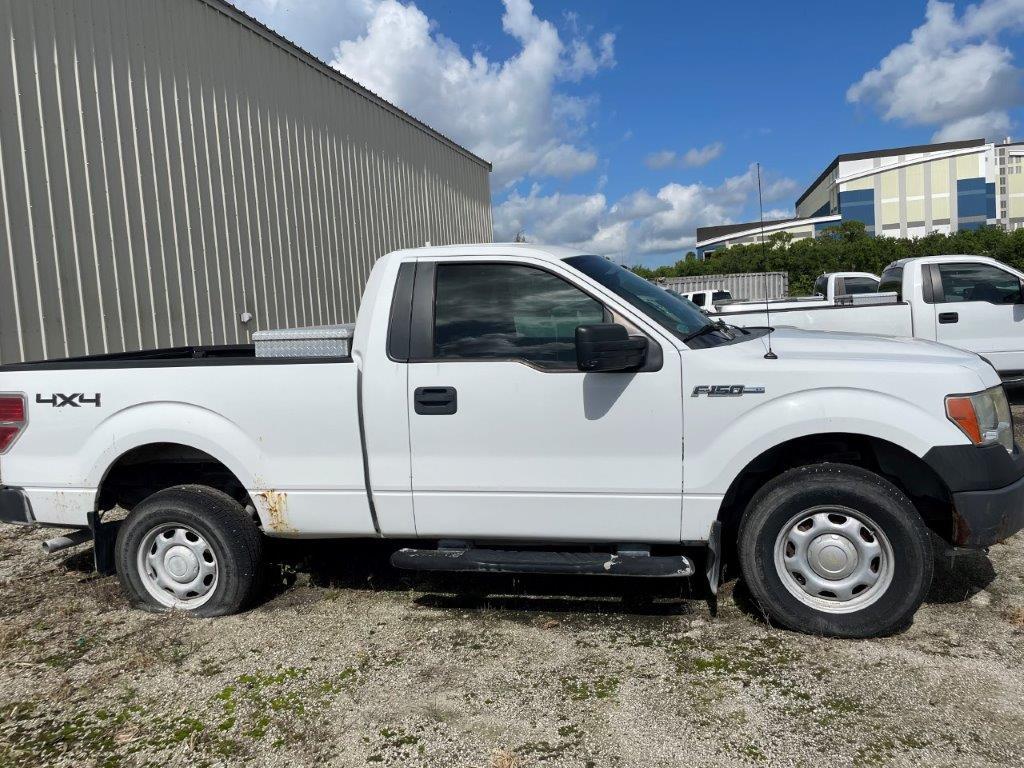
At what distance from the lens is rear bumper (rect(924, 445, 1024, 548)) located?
3.65 metres

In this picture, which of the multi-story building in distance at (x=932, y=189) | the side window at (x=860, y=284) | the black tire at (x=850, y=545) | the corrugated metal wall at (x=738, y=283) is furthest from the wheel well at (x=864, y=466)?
the multi-story building in distance at (x=932, y=189)

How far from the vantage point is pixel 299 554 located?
5.13 m

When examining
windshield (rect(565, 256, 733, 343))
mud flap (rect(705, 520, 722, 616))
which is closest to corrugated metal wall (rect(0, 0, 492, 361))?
windshield (rect(565, 256, 733, 343))

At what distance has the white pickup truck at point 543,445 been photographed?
3.74 metres

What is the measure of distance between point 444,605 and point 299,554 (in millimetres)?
1138

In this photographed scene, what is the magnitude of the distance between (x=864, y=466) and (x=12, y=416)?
4.63 meters

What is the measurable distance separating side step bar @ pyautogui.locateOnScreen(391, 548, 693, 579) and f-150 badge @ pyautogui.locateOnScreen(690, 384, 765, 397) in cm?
81

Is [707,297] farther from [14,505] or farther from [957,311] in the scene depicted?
[14,505]

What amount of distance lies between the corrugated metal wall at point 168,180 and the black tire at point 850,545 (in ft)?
22.0

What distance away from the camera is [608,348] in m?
3.71

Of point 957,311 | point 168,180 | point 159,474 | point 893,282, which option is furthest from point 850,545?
point 893,282

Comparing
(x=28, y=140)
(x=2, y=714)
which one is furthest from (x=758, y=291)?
(x=2, y=714)

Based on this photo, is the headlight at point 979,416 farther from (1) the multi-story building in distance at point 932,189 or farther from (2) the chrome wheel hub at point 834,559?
(1) the multi-story building in distance at point 932,189

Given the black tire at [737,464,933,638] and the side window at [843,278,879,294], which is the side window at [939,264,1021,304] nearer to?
the side window at [843,278,879,294]
